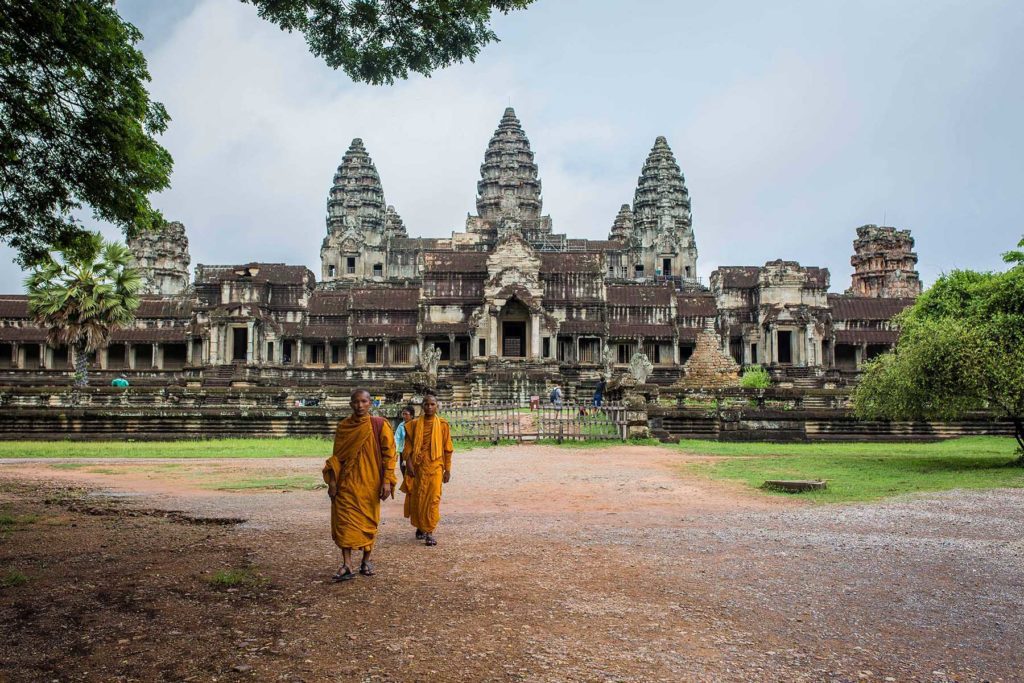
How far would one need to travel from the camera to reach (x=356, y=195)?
75875 mm

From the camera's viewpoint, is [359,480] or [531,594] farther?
[359,480]

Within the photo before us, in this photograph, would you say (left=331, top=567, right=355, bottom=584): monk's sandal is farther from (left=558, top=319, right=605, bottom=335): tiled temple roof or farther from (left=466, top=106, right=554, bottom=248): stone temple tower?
(left=466, top=106, right=554, bottom=248): stone temple tower

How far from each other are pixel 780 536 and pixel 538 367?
36.0 m

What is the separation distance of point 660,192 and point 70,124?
223 ft

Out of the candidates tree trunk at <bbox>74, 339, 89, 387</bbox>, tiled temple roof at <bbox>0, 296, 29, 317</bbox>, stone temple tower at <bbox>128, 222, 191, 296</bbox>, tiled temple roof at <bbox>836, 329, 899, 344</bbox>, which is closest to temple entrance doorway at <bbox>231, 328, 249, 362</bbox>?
tiled temple roof at <bbox>0, 296, 29, 317</bbox>

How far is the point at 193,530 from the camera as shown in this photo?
28.0 feet

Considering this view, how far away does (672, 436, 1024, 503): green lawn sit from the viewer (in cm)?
1234

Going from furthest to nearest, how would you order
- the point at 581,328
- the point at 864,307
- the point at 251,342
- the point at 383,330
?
the point at 864,307 → the point at 383,330 → the point at 251,342 → the point at 581,328

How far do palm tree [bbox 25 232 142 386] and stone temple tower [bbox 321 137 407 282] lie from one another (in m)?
35.3

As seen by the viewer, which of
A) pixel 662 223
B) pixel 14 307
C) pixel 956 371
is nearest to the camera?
pixel 956 371

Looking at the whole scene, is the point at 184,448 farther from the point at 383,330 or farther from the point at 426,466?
the point at 383,330

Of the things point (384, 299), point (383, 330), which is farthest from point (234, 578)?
point (384, 299)

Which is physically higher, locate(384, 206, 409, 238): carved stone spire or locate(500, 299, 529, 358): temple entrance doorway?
locate(384, 206, 409, 238): carved stone spire

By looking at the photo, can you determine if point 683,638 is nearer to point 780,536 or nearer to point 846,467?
point 780,536
